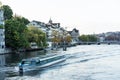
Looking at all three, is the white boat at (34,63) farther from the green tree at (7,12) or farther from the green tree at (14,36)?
the green tree at (7,12)

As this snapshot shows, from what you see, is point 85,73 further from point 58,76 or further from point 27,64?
point 27,64

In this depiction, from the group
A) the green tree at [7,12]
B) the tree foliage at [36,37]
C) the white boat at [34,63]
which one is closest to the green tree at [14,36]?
the tree foliage at [36,37]

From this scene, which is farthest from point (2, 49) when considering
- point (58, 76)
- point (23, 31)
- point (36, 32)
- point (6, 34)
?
point (58, 76)

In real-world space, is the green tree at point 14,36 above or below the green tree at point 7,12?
below

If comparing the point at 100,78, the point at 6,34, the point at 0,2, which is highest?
the point at 0,2

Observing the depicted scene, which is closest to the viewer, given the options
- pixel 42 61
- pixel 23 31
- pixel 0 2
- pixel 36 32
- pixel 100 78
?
pixel 100 78

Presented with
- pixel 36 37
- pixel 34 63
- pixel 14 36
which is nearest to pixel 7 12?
pixel 36 37

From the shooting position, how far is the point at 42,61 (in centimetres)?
5603

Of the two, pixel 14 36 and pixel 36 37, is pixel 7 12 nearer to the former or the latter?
pixel 36 37

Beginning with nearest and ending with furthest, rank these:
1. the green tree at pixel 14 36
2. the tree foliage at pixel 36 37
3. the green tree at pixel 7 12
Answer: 1. the green tree at pixel 14 36
2. the green tree at pixel 7 12
3. the tree foliage at pixel 36 37

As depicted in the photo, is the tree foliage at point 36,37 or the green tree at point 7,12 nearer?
the green tree at point 7,12


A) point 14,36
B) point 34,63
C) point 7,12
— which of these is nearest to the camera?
point 34,63

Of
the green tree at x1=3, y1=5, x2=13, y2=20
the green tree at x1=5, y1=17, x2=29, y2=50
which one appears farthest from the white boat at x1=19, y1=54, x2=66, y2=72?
the green tree at x1=3, y1=5, x2=13, y2=20

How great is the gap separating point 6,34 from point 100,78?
55697 mm
